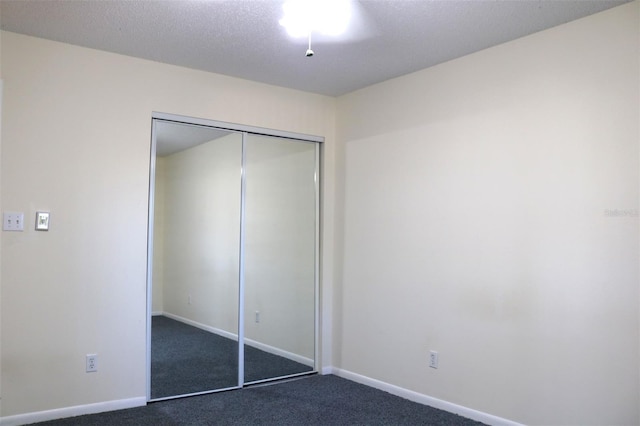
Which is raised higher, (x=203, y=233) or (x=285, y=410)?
(x=203, y=233)

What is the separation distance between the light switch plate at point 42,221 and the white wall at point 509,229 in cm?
232

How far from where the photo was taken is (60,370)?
327 cm

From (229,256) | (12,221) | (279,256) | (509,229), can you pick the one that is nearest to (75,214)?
(12,221)

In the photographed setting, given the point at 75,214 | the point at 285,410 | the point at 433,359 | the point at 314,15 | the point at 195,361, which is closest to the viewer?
the point at 314,15

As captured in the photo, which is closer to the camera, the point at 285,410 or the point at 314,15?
the point at 314,15

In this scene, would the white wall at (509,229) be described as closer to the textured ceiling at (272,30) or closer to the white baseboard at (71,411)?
the textured ceiling at (272,30)

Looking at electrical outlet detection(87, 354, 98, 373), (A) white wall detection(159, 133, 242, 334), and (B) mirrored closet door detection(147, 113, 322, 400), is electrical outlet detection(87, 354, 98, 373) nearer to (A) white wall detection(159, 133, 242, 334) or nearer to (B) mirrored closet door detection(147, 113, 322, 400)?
(B) mirrored closet door detection(147, 113, 322, 400)

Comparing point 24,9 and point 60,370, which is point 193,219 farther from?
point 24,9

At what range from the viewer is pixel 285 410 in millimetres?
3500

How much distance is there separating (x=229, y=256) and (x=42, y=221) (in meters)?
1.39

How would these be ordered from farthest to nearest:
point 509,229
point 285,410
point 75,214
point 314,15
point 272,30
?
point 285,410 → point 75,214 → point 509,229 → point 272,30 → point 314,15

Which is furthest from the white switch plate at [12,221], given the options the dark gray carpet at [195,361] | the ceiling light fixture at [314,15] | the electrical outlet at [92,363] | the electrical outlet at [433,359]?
the electrical outlet at [433,359]

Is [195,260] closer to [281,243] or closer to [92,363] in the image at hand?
[281,243]

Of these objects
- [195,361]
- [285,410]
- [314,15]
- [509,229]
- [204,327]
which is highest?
[314,15]
